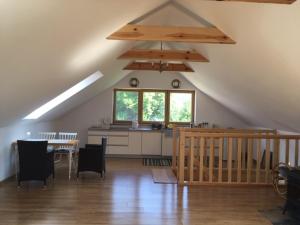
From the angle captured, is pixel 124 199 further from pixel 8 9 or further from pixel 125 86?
pixel 125 86

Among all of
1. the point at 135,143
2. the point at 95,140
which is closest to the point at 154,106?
the point at 135,143

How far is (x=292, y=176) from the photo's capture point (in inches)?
151

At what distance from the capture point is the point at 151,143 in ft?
26.4

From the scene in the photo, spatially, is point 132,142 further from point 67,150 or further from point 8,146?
point 8,146

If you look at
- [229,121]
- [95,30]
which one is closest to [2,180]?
[95,30]

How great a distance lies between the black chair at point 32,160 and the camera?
4.80 metres

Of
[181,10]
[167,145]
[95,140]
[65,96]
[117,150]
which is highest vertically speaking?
[181,10]

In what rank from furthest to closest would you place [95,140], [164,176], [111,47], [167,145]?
1. [167,145]
2. [95,140]
3. [164,176]
4. [111,47]

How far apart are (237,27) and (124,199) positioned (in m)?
2.73

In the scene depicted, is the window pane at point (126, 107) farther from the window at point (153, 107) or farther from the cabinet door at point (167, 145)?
the cabinet door at point (167, 145)

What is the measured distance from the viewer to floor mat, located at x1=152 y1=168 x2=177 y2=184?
557 cm

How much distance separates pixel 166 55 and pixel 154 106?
10.2 ft

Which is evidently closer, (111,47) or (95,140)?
(111,47)

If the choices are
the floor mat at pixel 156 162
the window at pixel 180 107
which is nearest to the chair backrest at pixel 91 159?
the floor mat at pixel 156 162
